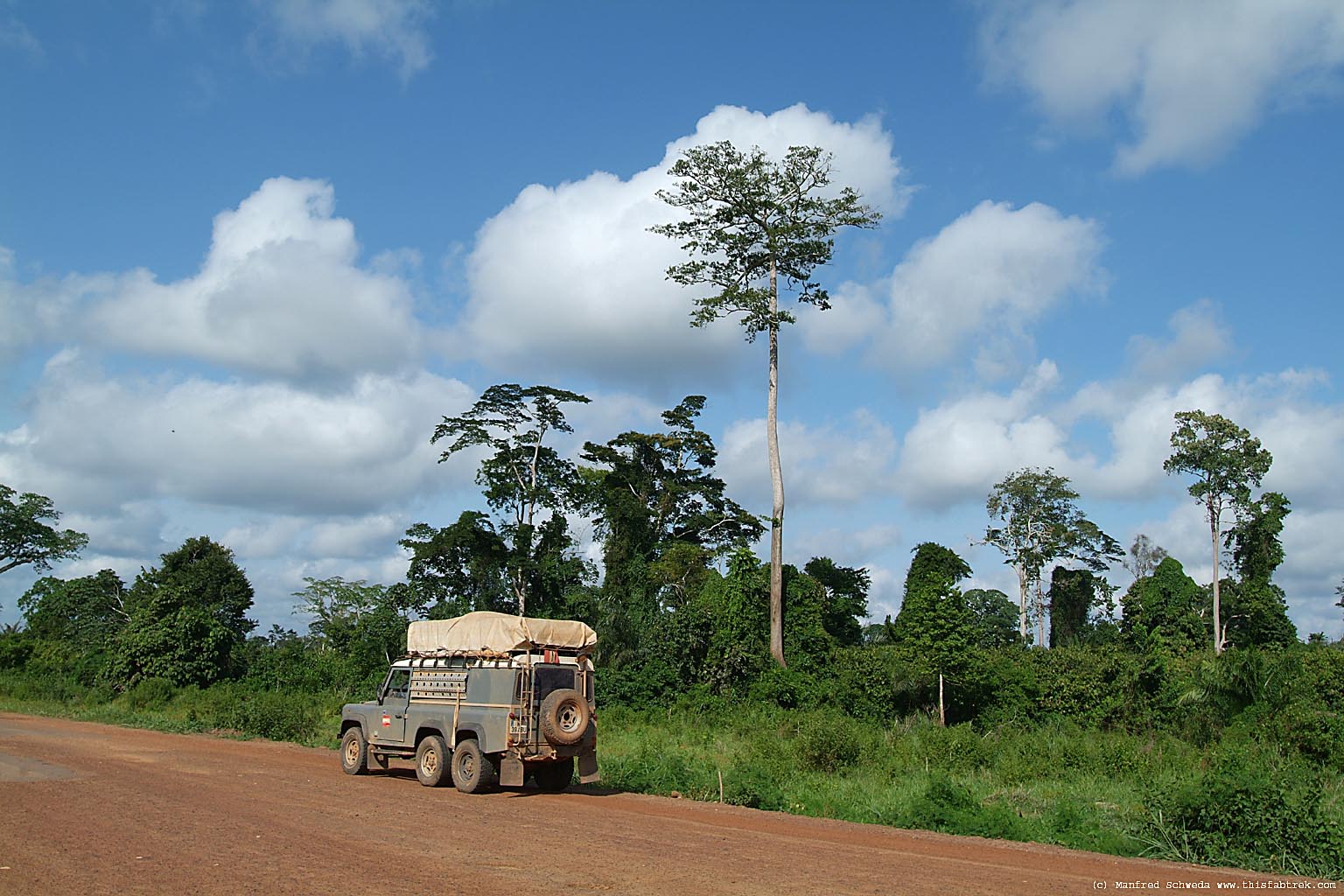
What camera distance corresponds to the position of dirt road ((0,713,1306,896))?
910 cm

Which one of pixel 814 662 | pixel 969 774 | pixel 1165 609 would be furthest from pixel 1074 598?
pixel 969 774

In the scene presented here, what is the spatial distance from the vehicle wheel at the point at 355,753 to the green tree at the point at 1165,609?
37866mm

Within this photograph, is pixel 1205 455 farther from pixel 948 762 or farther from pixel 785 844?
pixel 785 844

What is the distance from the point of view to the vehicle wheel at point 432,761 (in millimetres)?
16531

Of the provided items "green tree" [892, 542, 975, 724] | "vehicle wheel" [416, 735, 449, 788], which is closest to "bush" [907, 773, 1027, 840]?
"vehicle wheel" [416, 735, 449, 788]

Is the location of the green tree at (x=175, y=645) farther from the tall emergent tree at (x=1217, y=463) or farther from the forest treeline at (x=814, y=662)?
the tall emergent tree at (x=1217, y=463)

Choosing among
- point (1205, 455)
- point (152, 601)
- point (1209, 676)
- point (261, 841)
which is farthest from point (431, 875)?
point (1205, 455)

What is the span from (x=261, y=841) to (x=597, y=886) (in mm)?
4125

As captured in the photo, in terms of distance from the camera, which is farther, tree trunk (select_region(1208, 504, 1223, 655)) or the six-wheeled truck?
tree trunk (select_region(1208, 504, 1223, 655))

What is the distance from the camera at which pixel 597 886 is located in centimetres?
914

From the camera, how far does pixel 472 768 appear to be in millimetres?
15984

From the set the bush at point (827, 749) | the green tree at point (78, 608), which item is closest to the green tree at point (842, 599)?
the bush at point (827, 749)

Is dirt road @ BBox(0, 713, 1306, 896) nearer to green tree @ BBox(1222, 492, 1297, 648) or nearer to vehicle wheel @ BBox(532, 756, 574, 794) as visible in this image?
vehicle wheel @ BBox(532, 756, 574, 794)

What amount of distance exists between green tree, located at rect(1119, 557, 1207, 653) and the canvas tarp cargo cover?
3657 centimetres
